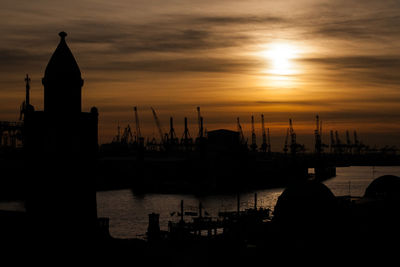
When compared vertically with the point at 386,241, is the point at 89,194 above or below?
above

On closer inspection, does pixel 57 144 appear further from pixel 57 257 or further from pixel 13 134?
pixel 13 134

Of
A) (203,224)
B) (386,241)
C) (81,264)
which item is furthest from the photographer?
(203,224)

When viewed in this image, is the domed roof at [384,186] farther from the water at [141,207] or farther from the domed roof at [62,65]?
the domed roof at [62,65]

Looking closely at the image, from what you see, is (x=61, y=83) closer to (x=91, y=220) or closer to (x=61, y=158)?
(x=61, y=158)

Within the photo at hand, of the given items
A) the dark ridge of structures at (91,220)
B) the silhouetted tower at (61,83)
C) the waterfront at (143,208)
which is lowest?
the waterfront at (143,208)

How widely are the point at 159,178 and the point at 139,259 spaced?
158 m

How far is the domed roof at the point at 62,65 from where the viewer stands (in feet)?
84.7

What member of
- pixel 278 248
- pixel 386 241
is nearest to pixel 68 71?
pixel 278 248

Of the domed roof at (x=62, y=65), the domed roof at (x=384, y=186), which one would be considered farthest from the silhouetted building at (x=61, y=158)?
the domed roof at (x=384, y=186)

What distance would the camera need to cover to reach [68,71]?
1020 inches

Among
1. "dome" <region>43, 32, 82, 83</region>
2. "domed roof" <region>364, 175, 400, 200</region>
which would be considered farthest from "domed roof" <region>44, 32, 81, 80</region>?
"domed roof" <region>364, 175, 400, 200</region>

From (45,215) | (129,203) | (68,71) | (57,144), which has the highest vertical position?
(68,71)

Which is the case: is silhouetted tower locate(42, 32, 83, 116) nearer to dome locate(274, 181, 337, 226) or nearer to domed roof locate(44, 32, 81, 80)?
domed roof locate(44, 32, 81, 80)

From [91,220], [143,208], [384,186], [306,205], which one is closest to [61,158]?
[91,220]
